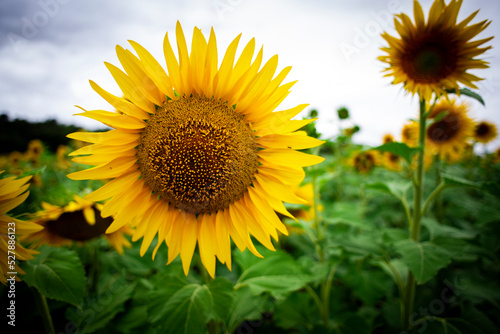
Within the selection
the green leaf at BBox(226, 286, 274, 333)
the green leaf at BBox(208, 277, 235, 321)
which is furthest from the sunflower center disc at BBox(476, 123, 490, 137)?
the green leaf at BBox(208, 277, 235, 321)

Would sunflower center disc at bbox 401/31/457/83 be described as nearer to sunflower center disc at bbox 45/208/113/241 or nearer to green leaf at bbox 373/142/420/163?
green leaf at bbox 373/142/420/163

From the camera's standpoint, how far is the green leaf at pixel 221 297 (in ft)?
4.01

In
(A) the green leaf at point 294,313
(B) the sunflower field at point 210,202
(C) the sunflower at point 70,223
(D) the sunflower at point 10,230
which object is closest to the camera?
(D) the sunflower at point 10,230

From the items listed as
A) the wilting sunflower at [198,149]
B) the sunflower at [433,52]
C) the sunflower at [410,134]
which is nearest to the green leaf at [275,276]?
the wilting sunflower at [198,149]

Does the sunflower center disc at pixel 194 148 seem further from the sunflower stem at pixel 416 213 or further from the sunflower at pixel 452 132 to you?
the sunflower at pixel 452 132

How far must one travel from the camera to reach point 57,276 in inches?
49.6

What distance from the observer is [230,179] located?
1279mm

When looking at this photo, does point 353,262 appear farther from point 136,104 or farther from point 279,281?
point 136,104

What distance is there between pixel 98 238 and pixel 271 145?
1870 millimetres

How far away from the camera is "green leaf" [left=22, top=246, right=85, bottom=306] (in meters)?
1.21

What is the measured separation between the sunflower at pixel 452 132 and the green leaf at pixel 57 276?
4349 millimetres

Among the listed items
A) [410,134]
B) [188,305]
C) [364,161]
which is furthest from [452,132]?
[188,305]

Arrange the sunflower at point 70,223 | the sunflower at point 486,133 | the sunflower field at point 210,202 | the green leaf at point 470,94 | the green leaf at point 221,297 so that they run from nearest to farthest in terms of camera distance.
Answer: the sunflower field at point 210,202 → the green leaf at point 221,297 → the green leaf at point 470,94 → the sunflower at point 70,223 → the sunflower at point 486,133

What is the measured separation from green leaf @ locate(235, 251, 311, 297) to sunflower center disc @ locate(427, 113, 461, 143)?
356 centimetres
